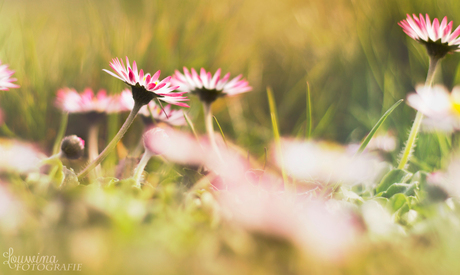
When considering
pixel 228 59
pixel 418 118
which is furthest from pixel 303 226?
pixel 228 59

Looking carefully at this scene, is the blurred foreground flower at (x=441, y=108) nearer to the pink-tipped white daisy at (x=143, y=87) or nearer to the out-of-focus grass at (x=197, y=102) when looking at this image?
the out-of-focus grass at (x=197, y=102)

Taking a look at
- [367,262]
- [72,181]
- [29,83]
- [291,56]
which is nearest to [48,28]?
[29,83]

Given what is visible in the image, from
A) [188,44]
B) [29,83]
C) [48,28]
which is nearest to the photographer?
[29,83]

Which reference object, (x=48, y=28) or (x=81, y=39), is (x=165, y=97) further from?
(x=48, y=28)

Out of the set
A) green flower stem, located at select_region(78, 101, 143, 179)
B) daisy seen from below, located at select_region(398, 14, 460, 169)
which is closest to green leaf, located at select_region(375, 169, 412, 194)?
daisy seen from below, located at select_region(398, 14, 460, 169)

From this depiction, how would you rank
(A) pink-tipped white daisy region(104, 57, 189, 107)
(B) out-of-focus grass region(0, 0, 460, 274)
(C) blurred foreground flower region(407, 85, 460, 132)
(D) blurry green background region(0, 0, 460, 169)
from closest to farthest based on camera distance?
(B) out-of-focus grass region(0, 0, 460, 274)
(A) pink-tipped white daisy region(104, 57, 189, 107)
(C) blurred foreground flower region(407, 85, 460, 132)
(D) blurry green background region(0, 0, 460, 169)

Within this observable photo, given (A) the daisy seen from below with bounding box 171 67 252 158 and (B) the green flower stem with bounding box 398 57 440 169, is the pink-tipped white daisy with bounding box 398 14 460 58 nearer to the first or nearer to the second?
(B) the green flower stem with bounding box 398 57 440 169
